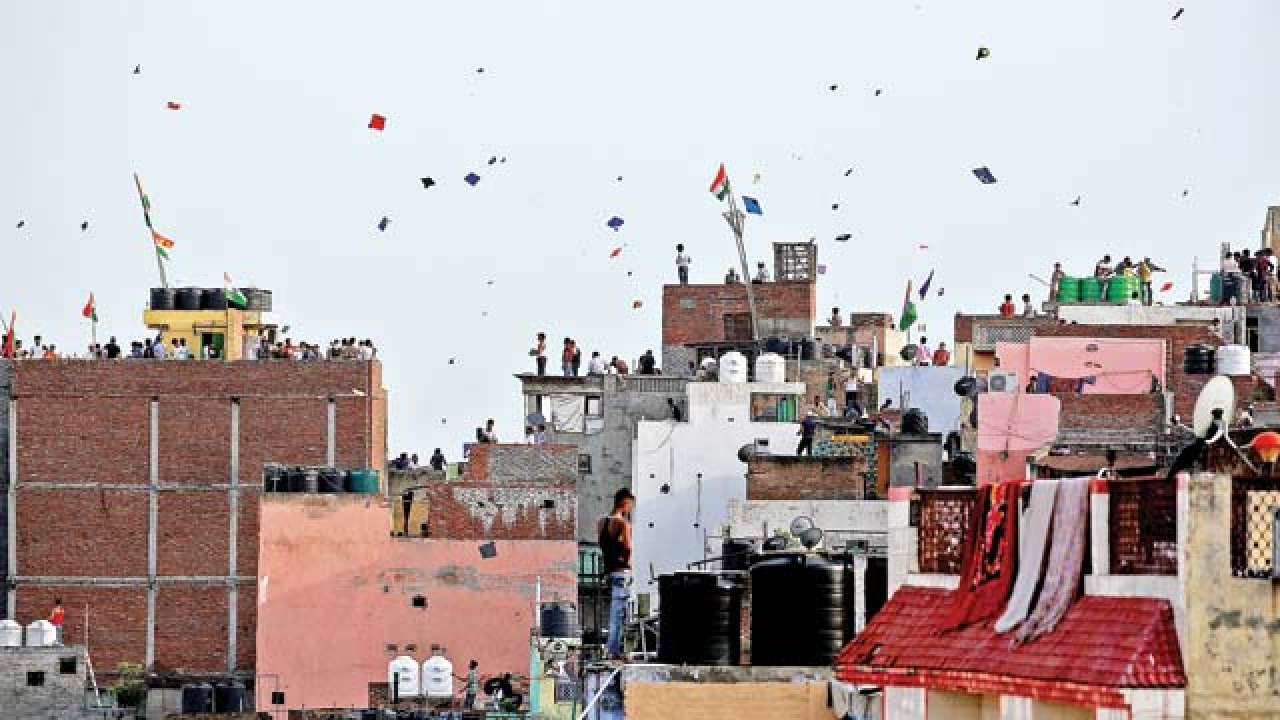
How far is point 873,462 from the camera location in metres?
65.5

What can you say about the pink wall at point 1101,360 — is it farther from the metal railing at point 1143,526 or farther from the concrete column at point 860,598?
the metal railing at point 1143,526

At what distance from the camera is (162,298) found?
86.9 m

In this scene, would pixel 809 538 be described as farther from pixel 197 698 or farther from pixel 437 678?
pixel 197 698

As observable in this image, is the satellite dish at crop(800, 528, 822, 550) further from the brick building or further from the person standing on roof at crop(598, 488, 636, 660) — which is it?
the brick building

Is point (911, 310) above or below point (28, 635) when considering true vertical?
above

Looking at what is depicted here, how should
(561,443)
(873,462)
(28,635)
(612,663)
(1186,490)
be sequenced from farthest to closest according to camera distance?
(561,443), (28,635), (873,462), (612,663), (1186,490)

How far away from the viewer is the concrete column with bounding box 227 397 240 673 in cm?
8200

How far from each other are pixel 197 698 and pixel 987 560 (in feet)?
166

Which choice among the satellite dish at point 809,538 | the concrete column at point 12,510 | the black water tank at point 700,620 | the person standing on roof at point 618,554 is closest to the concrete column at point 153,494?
the concrete column at point 12,510

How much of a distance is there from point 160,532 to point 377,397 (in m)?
5.67

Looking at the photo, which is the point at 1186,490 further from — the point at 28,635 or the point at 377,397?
the point at 377,397

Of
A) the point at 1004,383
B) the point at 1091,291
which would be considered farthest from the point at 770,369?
the point at 1004,383

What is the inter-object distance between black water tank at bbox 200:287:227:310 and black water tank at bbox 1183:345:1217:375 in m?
29.1

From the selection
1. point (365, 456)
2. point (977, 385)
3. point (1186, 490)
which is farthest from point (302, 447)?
point (1186, 490)
